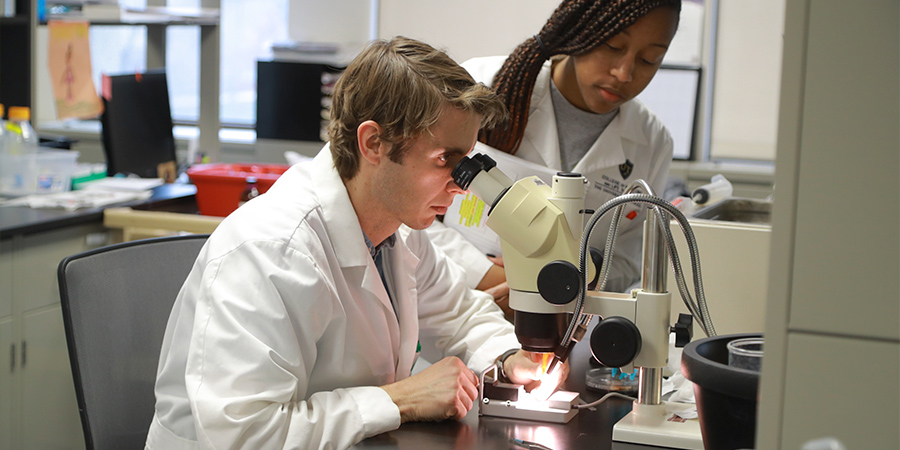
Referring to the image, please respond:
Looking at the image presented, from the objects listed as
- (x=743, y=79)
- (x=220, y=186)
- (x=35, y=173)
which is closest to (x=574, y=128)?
(x=220, y=186)

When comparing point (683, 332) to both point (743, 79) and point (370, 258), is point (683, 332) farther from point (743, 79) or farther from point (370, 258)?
point (743, 79)

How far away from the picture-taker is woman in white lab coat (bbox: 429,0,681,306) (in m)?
1.54

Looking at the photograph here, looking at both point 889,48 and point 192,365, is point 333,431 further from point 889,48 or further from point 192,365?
point 889,48

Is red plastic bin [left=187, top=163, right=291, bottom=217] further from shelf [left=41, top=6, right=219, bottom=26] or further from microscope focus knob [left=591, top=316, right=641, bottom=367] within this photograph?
microscope focus knob [left=591, top=316, right=641, bottom=367]

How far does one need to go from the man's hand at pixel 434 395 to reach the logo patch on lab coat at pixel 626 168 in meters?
0.83

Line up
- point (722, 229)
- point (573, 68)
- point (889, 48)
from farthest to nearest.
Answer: point (573, 68) → point (722, 229) → point (889, 48)

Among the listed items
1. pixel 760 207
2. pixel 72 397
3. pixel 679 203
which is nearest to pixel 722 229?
pixel 679 203

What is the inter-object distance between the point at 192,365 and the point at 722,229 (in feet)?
2.91

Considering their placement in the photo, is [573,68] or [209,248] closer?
[209,248]

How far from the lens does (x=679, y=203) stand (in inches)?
68.1

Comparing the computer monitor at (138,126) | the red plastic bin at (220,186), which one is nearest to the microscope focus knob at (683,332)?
the red plastic bin at (220,186)

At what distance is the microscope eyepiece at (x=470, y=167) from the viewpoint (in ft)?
3.52

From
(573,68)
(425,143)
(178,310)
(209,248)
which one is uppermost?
(573,68)

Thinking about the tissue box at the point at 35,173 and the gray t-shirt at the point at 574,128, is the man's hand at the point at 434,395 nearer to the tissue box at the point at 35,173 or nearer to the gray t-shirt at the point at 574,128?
the gray t-shirt at the point at 574,128
